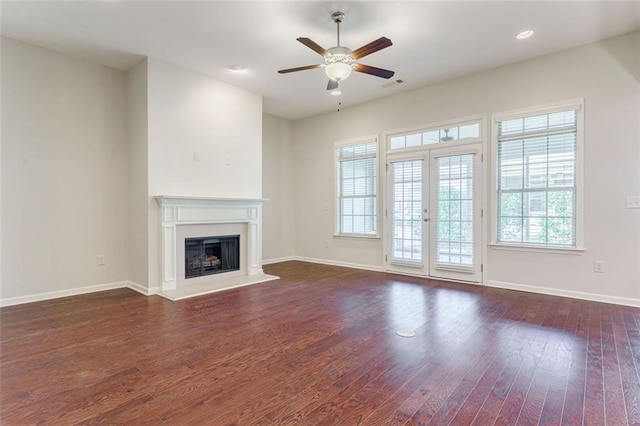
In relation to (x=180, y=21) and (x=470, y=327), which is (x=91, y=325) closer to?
(x=180, y=21)

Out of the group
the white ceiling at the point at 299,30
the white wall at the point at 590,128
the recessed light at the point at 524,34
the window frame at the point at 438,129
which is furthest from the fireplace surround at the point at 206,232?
the recessed light at the point at 524,34

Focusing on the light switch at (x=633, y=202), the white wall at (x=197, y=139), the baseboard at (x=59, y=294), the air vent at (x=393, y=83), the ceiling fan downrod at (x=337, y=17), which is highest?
the air vent at (x=393, y=83)

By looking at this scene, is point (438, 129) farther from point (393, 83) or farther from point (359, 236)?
point (359, 236)

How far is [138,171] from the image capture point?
178 inches

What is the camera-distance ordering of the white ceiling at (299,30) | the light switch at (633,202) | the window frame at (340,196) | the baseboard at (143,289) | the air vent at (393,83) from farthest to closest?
the window frame at (340,196) < the air vent at (393,83) < the baseboard at (143,289) < the light switch at (633,202) < the white ceiling at (299,30)

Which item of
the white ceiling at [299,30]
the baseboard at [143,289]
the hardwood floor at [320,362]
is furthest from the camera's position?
the baseboard at [143,289]

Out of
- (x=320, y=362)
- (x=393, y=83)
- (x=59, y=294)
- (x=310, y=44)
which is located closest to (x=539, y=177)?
(x=393, y=83)

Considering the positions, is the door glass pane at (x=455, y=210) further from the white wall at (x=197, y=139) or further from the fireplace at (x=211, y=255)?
the fireplace at (x=211, y=255)

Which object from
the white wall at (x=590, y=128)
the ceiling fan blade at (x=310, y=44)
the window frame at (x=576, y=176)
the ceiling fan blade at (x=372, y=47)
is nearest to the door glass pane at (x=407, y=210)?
the white wall at (x=590, y=128)

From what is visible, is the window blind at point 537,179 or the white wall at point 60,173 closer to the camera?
the white wall at point 60,173

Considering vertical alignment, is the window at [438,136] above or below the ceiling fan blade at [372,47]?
below

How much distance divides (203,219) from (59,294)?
1990 millimetres

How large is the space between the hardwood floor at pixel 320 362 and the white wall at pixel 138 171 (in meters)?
0.69

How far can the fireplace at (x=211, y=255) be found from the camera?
15.8 feet
